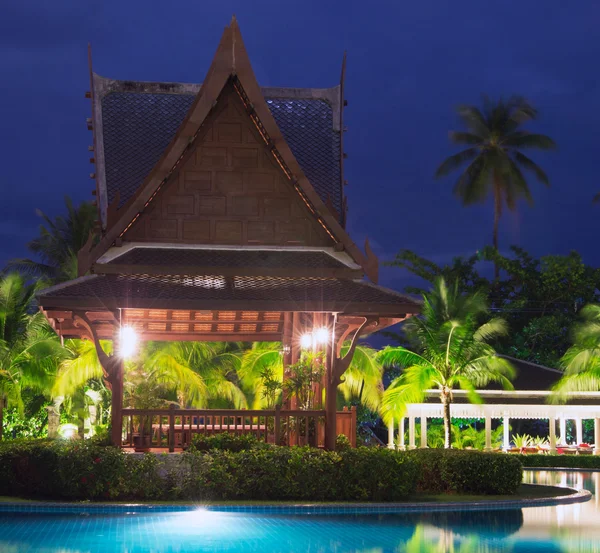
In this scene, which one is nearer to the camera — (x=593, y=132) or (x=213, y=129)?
(x=213, y=129)

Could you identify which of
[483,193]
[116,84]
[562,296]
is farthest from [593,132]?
[116,84]

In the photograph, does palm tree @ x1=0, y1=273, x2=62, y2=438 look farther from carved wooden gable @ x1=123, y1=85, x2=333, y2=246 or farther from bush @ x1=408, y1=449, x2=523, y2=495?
bush @ x1=408, y1=449, x2=523, y2=495

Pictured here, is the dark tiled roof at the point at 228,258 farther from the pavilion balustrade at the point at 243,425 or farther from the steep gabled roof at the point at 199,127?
the pavilion balustrade at the point at 243,425

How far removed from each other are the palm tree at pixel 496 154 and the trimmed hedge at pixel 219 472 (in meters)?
35.2

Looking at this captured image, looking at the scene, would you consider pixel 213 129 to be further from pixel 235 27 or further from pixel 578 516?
pixel 578 516

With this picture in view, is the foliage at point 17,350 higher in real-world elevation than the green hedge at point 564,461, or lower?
higher

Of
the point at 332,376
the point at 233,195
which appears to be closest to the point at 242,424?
the point at 332,376

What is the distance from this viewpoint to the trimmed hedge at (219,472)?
14.7m

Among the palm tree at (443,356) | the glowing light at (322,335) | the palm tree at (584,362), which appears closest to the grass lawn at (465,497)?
the glowing light at (322,335)

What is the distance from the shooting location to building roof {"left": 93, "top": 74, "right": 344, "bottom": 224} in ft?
60.4

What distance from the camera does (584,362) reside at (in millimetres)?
28922

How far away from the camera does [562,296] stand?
1702 inches

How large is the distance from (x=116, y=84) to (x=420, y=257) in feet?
81.9

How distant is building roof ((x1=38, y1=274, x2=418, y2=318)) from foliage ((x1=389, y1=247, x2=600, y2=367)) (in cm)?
2574
